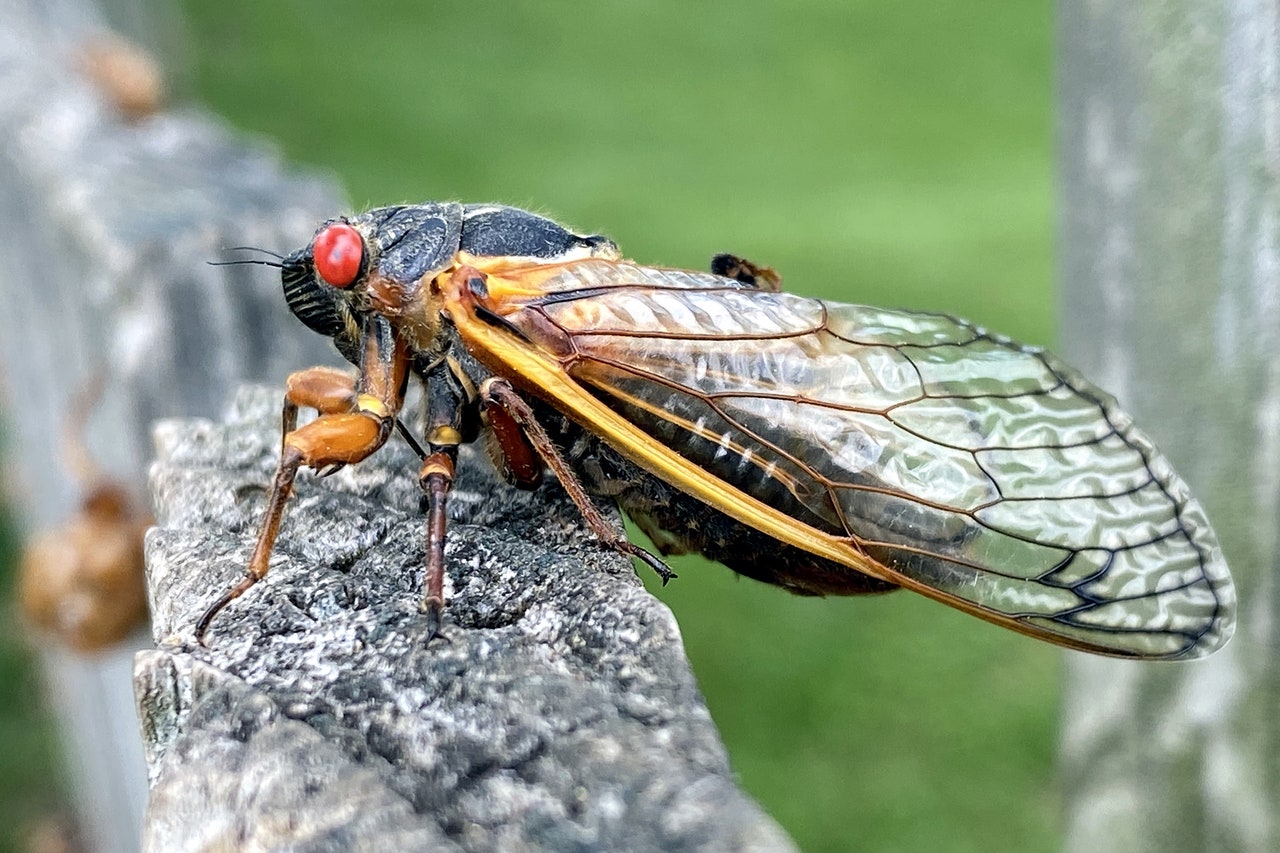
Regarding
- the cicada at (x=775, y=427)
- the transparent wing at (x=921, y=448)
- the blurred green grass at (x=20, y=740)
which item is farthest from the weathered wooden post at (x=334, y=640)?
the blurred green grass at (x=20, y=740)

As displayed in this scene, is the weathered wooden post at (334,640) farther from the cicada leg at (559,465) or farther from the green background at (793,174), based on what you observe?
the green background at (793,174)

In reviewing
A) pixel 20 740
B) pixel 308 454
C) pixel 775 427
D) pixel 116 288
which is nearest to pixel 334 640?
pixel 308 454

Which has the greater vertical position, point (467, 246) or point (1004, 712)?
point (467, 246)

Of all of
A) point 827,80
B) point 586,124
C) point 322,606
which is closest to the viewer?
point 322,606

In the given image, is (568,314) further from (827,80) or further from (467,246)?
(827,80)

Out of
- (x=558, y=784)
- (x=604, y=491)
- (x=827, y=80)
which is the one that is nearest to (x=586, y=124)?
(x=827, y=80)
